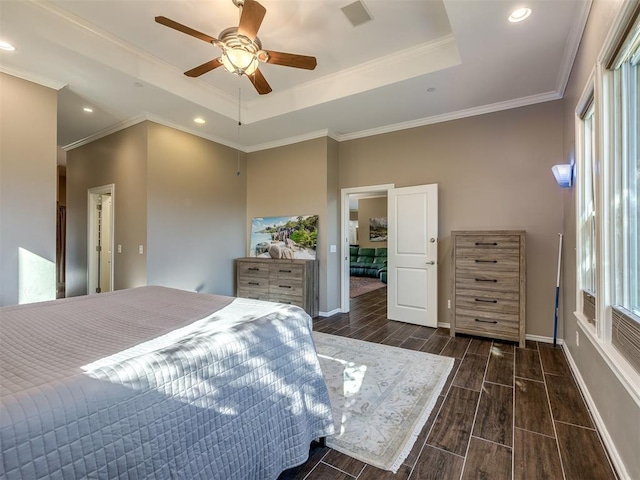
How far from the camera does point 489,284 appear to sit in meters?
3.55

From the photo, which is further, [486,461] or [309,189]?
[309,189]

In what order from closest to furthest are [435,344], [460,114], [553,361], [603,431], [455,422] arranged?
[603,431] → [455,422] → [553,361] → [435,344] → [460,114]

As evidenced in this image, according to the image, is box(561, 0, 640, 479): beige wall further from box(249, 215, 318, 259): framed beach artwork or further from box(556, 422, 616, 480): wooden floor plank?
box(249, 215, 318, 259): framed beach artwork

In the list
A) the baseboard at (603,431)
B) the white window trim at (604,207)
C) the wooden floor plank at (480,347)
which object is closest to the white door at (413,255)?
the wooden floor plank at (480,347)

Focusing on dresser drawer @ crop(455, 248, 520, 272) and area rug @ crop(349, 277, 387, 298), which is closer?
dresser drawer @ crop(455, 248, 520, 272)

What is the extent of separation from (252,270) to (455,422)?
3684 mm

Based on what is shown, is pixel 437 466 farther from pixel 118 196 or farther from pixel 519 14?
pixel 118 196

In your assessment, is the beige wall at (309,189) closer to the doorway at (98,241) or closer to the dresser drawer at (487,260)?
the dresser drawer at (487,260)

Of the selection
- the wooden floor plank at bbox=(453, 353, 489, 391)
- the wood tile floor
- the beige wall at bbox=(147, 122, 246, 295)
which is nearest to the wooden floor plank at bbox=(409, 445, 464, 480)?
the wood tile floor

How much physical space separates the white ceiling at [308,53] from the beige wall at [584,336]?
10.9 inches

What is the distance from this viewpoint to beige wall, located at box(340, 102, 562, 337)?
3516 mm

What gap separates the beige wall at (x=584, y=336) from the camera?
4.83ft

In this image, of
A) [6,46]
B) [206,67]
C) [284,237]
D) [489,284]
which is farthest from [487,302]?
[6,46]

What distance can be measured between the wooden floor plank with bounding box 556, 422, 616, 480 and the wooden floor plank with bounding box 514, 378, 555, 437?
0.08 m
